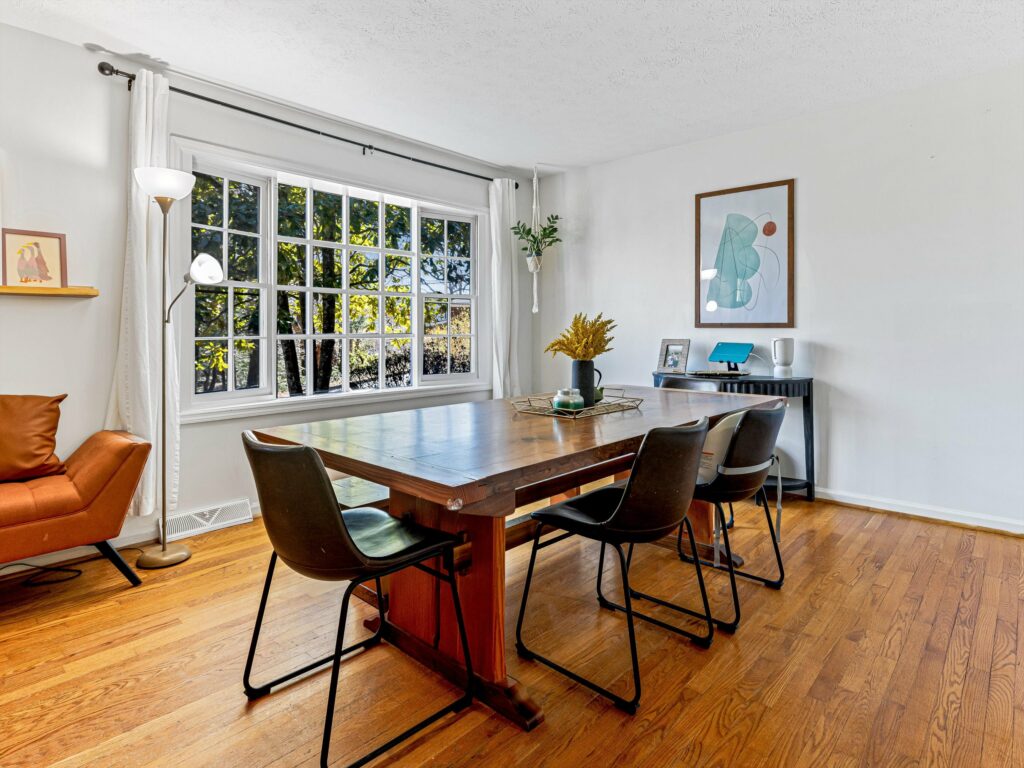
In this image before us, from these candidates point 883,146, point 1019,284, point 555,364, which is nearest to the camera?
point 1019,284

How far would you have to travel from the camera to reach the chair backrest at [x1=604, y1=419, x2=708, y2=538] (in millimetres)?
1780

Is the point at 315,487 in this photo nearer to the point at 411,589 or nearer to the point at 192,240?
the point at 411,589

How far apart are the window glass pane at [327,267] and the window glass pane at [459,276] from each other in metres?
1.10

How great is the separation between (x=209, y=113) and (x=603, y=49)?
230cm

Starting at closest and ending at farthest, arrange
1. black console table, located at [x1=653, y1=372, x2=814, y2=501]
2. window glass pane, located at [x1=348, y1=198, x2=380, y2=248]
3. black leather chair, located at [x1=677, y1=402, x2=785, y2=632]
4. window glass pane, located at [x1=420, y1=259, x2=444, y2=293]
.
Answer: black leather chair, located at [x1=677, y1=402, x2=785, y2=632] < black console table, located at [x1=653, y1=372, x2=814, y2=501] < window glass pane, located at [x1=348, y1=198, x2=380, y2=248] < window glass pane, located at [x1=420, y1=259, x2=444, y2=293]

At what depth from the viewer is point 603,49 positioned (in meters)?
3.05

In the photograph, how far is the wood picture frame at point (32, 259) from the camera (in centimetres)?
277

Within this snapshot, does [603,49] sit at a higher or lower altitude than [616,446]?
higher

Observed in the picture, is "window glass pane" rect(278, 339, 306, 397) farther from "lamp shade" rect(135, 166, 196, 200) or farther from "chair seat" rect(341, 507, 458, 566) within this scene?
"chair seat" rect(341, 507, 458, 566)

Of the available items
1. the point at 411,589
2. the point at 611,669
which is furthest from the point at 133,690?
the point at 611,669

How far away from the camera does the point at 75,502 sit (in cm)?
250

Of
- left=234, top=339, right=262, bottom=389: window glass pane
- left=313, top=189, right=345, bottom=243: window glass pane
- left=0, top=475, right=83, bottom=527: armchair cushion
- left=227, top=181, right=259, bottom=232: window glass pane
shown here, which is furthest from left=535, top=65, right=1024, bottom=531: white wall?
left=0, top=475, right=83, bottom=527: armchair cushion

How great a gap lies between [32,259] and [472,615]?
275 centimetres

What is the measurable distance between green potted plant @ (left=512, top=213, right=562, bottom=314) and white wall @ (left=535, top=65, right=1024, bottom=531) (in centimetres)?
115
